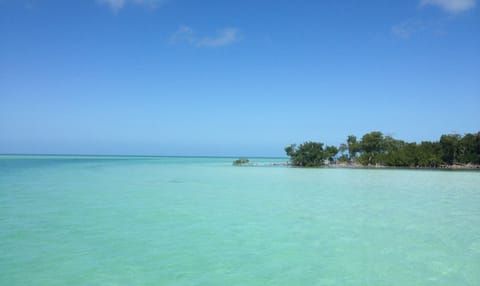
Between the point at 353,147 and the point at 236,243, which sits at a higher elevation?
the point at 353,147

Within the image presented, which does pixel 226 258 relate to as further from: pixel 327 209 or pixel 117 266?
pixel 327 209

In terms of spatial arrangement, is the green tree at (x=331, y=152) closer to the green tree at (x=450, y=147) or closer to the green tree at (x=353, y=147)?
the green tree at (x=353, y=147)

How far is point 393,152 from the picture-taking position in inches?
2173

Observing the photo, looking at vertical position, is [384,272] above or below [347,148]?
below

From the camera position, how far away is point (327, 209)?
11.9 metres

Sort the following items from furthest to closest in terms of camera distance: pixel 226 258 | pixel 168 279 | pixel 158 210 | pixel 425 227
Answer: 1. pixel 158 210
2. pixel 425 227
3. pixel 226 258
4. pixel 168 279

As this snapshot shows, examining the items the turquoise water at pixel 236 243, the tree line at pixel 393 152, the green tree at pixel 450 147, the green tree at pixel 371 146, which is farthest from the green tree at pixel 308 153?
the turquoise water at pixel 236 243

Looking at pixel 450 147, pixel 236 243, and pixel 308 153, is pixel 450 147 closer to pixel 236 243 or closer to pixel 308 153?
pixel 308 153

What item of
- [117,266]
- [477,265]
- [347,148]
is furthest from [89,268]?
[347,148]

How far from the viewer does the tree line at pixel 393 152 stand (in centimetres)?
4931

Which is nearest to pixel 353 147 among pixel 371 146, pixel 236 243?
pixel 371 146

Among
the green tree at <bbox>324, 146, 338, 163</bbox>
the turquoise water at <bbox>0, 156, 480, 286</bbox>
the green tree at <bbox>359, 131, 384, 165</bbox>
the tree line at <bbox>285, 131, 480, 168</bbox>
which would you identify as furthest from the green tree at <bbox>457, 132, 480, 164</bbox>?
the turquoise water at <bbox>0, 156, 480, 286</bbox>

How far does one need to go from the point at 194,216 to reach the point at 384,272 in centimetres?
592

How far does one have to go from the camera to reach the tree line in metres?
49.3
